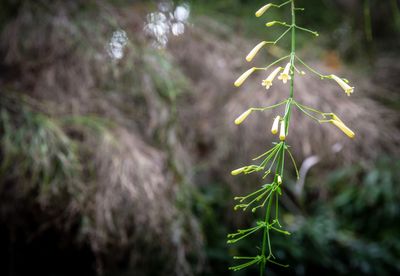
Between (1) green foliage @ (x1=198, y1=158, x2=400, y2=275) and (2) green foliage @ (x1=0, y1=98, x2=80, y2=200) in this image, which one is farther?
(1) green foliage @ (x1=198, y1=158, x2=400, y2=275)

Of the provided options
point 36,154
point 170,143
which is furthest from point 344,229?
point 36,154

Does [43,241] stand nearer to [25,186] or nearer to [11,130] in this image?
[25,186]

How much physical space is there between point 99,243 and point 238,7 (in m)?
2.50

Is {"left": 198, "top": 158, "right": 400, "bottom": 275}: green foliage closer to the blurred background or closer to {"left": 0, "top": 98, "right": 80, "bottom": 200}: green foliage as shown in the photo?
the blurred background

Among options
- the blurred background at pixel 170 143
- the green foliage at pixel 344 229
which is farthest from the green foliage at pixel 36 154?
the green foliage at pixel 344 229

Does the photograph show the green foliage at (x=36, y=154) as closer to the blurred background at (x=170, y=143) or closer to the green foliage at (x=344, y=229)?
the blurred background at (x=170, y=143)

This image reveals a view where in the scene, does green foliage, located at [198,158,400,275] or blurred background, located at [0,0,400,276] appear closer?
blurred background, located at [0,0,400,276]

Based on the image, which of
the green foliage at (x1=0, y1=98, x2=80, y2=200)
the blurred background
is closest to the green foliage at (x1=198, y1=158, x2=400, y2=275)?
the blurred background

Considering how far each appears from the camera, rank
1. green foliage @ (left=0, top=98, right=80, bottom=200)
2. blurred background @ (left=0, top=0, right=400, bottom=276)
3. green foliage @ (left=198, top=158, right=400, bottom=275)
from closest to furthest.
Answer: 1. green foliage @ (left=0, top=98, right=80, bottom=200)
2. blurred background @ (left=0, top=0, right=400, bottom=276)
3. green foliage @ (left=198, top=158, right=400, bottom=275)

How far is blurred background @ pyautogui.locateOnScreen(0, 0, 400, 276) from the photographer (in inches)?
83.0

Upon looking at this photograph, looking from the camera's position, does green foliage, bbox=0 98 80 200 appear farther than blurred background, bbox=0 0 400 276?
No

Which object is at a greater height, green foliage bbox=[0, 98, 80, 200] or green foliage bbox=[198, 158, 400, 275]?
green foliage bbox=[0, 98, 80, 200]

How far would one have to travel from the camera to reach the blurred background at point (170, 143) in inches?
83.0

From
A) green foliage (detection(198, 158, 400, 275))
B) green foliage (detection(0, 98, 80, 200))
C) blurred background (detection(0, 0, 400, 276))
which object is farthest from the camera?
green foliage (detection(198, 158, 400, 275))
